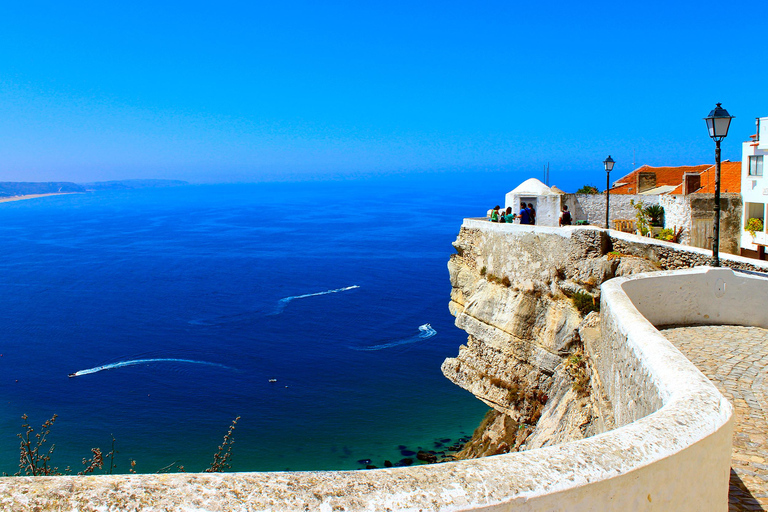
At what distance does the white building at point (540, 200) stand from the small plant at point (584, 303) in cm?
800

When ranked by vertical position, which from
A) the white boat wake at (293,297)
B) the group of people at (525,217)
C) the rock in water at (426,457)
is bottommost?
the rock in water at (426,457)

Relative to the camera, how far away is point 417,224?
351 ft

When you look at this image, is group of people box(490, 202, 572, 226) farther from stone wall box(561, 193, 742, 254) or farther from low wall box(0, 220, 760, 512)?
low wall box(0, 220, 760, 512)

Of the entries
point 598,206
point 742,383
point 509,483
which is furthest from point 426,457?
point 509,483

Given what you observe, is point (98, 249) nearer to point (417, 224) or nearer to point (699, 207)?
point (417, 224)

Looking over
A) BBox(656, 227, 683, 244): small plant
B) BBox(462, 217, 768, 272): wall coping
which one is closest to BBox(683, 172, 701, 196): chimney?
BBox(656, 227, 683, 244): small plant

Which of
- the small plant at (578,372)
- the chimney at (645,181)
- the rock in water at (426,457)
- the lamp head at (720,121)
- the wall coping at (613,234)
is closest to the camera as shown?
the lamp head at (720,121)

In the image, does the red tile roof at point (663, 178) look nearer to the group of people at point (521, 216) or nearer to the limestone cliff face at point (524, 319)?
the group of people at point (521, 216)

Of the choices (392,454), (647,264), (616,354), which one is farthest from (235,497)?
(392,454)

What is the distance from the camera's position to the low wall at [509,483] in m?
2.33

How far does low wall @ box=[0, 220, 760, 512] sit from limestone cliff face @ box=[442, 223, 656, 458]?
8.49 meters

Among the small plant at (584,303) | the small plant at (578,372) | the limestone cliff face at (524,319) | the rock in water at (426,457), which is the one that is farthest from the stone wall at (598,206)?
the rock in water at (426,457)

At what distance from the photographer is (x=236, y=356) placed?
37.3m

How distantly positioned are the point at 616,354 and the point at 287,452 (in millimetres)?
22042
